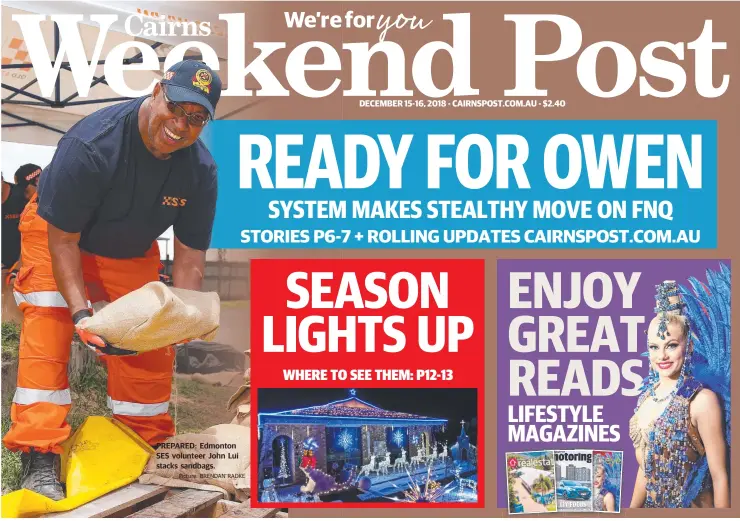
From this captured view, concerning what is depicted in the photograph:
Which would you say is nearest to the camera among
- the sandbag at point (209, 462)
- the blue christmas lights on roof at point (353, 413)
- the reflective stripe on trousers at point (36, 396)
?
the reflective stripe on trousers at point (36, 396)

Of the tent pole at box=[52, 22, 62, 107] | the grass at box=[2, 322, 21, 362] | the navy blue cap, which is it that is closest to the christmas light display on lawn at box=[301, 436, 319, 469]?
the grass at box=[2, 322, 21, 362]

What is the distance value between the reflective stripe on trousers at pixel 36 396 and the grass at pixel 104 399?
17cm

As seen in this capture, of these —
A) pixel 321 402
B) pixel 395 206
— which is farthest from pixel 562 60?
pixel 321 402

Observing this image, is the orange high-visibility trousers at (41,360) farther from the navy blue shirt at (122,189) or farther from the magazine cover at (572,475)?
the magazine cover at (572,475)

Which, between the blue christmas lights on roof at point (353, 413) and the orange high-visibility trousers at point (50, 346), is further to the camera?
the blue christmas lights on roof at point (353, 413)

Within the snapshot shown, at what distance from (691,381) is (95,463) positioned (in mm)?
3750

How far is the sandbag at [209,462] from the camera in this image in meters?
6.56

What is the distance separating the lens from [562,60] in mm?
6445

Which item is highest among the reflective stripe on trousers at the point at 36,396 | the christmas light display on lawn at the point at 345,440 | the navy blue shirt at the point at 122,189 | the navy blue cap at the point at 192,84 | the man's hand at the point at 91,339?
the navy blue cap at the point at 192,84

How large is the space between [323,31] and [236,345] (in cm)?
205

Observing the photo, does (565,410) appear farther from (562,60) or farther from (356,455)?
(562,60)

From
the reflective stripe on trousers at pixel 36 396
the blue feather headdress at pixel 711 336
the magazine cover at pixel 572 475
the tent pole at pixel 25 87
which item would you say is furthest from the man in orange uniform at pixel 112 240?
the blue feather headdress at pixel 711 336

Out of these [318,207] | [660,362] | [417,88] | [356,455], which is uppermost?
[417,88]

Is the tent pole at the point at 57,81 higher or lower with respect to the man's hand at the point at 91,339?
higher
